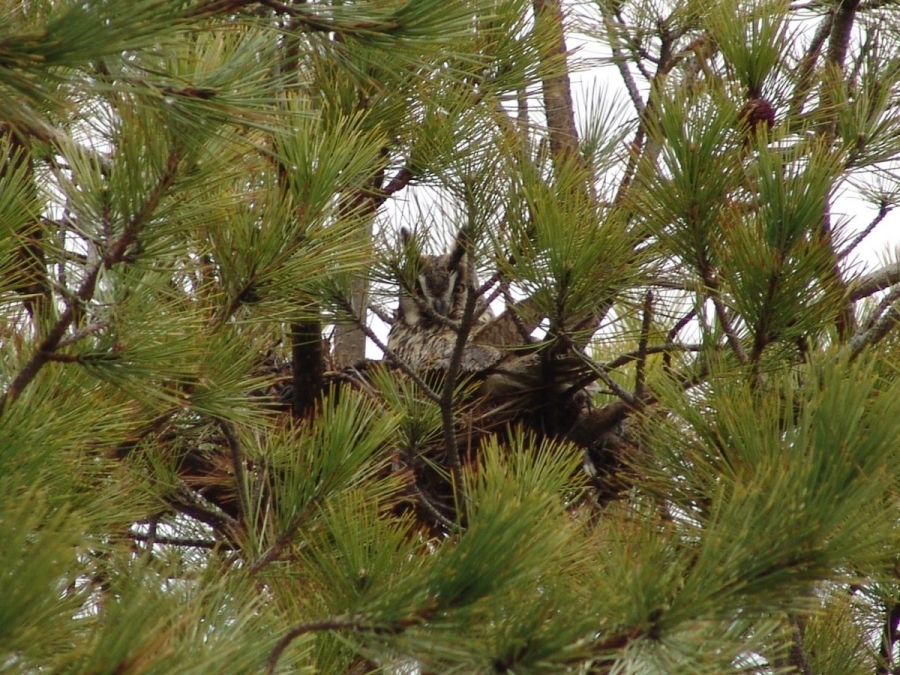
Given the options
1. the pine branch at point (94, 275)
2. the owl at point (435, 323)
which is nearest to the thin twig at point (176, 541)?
the pine branch at point (94, 275)

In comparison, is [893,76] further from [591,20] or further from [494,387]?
[494,387]

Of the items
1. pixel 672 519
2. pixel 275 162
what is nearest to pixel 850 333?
pixel 672 519

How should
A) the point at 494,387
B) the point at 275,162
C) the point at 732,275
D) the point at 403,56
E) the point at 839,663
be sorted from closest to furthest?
the point at 403,56 → the point at 732,275 → the point at 275,162 → the point at 839,663 → the point at 494,387

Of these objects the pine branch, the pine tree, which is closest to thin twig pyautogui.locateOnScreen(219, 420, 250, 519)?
the pine tree

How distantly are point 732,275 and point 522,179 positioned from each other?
465mm

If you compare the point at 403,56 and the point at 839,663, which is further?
the point at 839,663

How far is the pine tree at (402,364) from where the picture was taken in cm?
112

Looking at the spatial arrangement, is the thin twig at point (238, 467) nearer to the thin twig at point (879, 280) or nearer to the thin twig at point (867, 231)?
the thin twig at point (867, 231)

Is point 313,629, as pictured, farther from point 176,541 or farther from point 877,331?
point 176,541

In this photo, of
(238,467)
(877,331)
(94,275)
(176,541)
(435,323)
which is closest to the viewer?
(94,275)

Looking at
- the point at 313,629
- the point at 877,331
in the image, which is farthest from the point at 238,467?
the point at 877,331

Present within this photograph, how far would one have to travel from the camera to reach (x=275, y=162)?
1.96 m

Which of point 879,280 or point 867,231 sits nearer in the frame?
point 867,231

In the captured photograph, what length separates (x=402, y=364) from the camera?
A: 2.36 m
